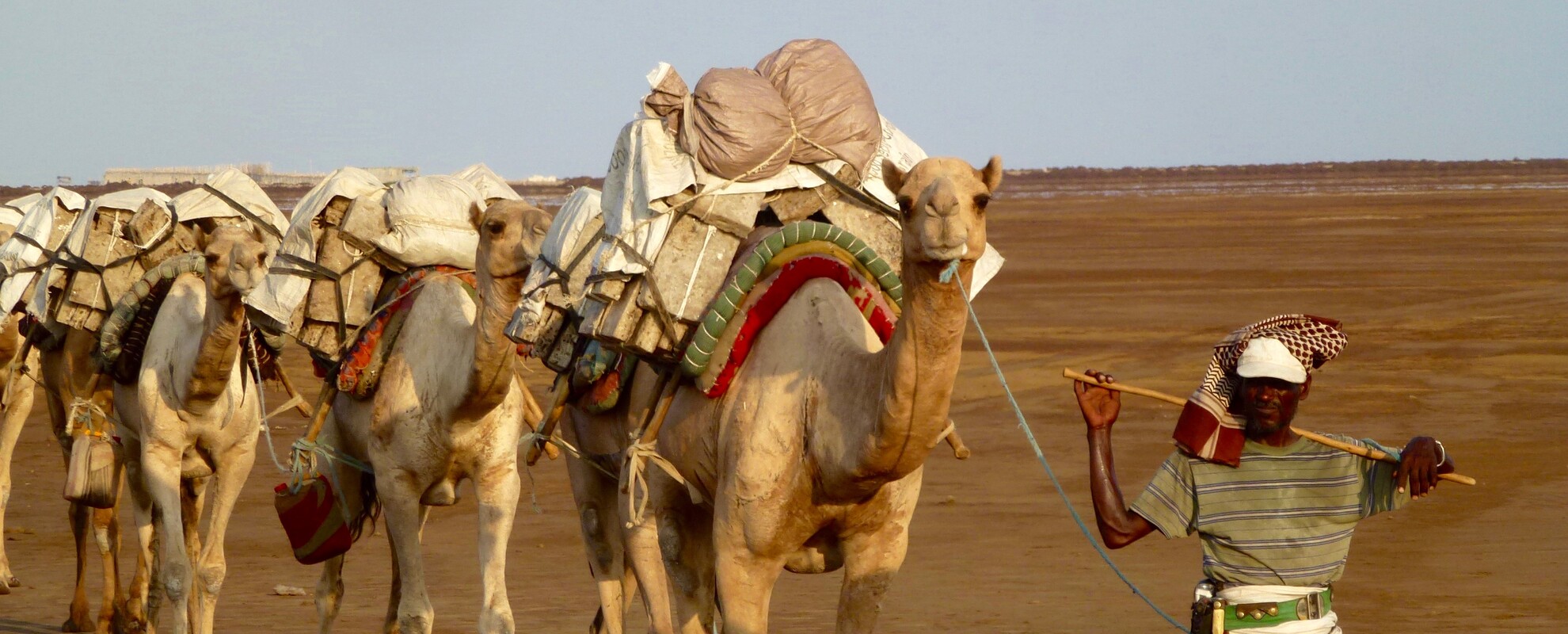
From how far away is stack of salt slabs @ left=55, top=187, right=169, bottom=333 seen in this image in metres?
10.6

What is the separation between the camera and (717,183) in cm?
669

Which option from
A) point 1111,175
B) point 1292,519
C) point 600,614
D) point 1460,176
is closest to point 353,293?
point 600,614

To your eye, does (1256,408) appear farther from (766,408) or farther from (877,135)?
(877,135)

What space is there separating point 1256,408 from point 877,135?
2363 millimetres

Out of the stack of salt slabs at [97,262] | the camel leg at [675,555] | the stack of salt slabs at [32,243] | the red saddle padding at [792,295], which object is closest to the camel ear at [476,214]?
the camel leg at [675,555]

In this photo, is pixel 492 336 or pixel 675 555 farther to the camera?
pixel 492 336

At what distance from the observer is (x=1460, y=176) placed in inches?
3061

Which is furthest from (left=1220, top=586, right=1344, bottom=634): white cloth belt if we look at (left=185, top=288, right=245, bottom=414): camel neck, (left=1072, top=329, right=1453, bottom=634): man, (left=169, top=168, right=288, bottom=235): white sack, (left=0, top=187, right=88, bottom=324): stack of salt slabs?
(left=0, top=187, right=88, bottom=324): stack of salt slabs

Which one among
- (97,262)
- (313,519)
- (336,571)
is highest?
(97,262)

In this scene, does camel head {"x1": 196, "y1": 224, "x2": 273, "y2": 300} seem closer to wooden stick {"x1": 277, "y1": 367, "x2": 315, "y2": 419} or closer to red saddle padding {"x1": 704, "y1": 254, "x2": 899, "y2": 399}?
wooden stick {"x1": 277, "y1": 367, "x2": 315, "y2": 419}

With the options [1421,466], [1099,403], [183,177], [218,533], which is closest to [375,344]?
[218,533]

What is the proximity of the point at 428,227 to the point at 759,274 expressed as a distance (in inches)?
106

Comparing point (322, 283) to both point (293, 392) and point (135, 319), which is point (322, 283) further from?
point (135, 319)

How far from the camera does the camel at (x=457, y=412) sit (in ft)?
24.7
